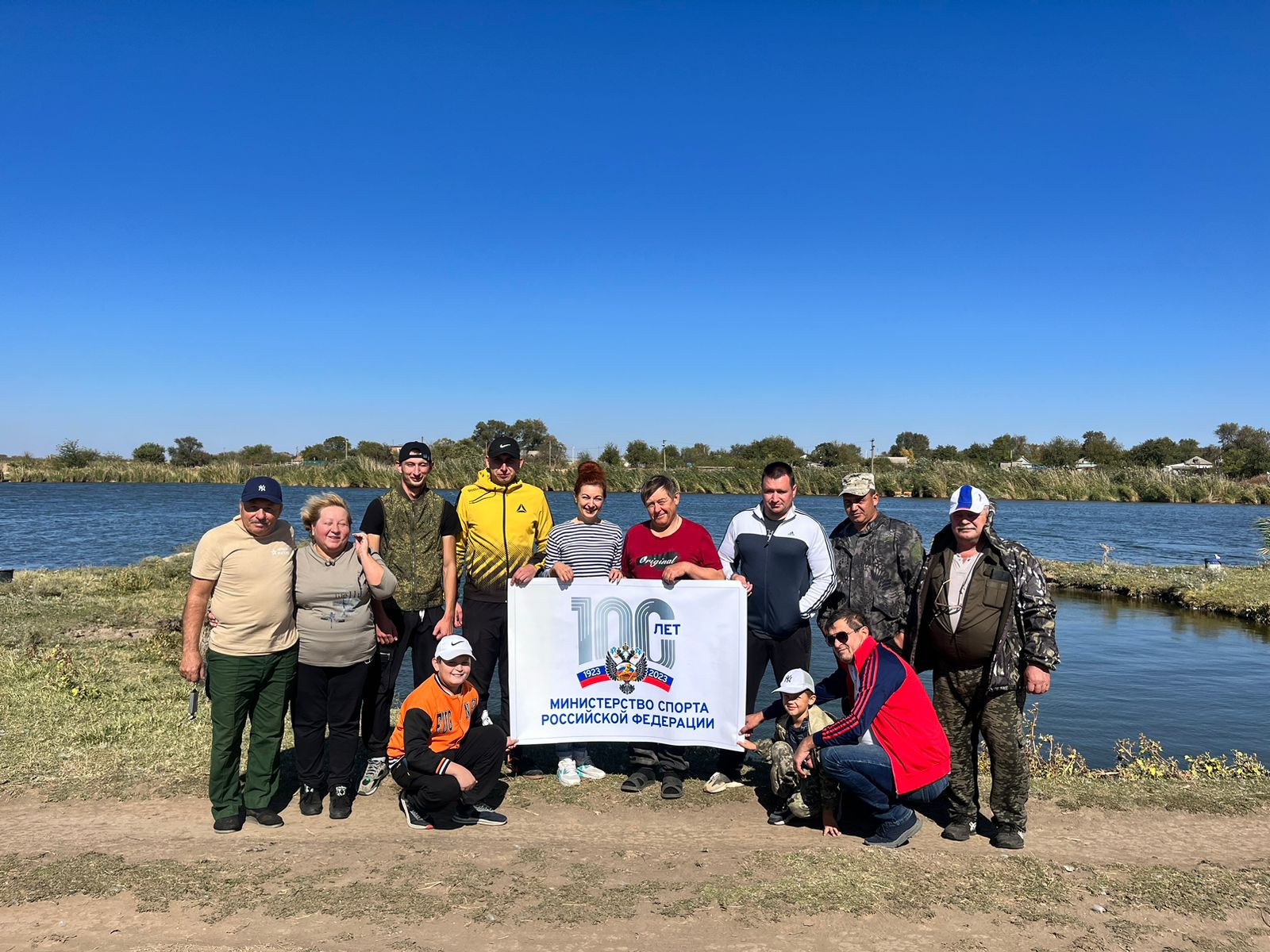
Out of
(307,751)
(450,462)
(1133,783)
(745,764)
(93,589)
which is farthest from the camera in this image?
(450,462)

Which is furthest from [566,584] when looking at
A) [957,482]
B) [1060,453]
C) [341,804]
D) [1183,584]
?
[1060,453]

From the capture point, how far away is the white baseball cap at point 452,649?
16.9 ft

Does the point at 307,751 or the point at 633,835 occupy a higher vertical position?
the point at 307,751

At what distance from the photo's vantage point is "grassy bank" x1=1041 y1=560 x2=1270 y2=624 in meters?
17.5

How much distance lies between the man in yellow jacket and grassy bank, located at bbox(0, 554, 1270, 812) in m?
1.13

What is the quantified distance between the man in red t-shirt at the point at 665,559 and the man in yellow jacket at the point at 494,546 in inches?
28.5

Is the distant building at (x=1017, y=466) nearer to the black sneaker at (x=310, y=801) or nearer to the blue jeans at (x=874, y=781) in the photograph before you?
the blue jeans at (x=874, y=781)

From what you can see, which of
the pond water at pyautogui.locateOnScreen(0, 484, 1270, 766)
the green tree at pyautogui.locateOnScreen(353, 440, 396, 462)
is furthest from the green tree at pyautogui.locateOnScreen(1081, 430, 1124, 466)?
the green tree at pyautogui.locateOnScreen(353, 440, 396, 462)

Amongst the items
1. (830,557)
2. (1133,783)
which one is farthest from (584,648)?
(1133,783)

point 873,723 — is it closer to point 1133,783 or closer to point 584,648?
point 584,648

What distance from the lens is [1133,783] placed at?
6078 millimetres

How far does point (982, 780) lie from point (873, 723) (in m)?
1.88

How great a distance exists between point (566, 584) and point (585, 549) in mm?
292

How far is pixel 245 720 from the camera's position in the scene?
17.2 ft
